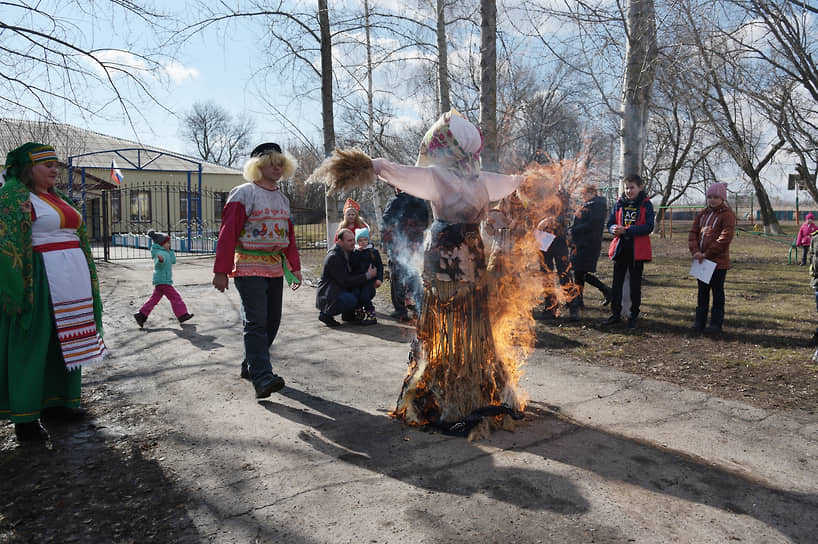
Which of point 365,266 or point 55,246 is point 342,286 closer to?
point 365,266

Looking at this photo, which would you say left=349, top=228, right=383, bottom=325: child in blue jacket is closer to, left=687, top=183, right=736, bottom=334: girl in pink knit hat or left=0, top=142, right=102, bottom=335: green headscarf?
left=687, top=183, right=736, bottom=334: girl in pink knit hat

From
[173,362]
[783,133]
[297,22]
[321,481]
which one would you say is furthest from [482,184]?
[297,22]

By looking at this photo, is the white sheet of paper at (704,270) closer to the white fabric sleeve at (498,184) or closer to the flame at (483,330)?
the flame at (483,330)

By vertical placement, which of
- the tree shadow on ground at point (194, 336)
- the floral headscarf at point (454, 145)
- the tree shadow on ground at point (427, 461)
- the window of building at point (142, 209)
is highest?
the window of building at point (142, 209)

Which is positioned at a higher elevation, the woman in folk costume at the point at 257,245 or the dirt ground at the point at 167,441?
the woman in folk costume at the point at 257,245

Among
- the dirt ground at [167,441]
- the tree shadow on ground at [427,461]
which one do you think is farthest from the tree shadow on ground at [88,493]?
the tree shadow on ground at [427,461]

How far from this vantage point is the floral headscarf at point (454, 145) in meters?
3.70

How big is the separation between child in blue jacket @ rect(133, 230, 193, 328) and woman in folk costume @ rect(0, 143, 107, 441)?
3.47 metres

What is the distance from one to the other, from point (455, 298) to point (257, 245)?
1.72m

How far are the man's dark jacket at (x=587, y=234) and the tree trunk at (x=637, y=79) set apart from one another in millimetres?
1492

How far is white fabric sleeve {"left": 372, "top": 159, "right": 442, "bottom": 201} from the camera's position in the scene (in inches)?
140

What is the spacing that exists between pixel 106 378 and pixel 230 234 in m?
2.03

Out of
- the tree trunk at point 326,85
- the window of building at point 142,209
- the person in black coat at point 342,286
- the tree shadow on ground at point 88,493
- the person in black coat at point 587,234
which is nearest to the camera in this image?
the tree shadow on ground at point 88,493

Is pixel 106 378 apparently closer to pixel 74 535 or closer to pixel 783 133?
pixel 74 535
